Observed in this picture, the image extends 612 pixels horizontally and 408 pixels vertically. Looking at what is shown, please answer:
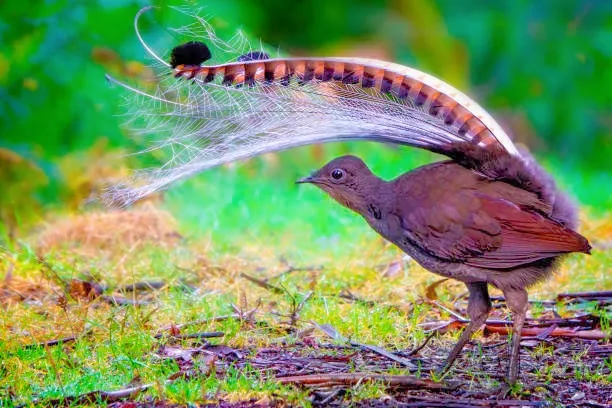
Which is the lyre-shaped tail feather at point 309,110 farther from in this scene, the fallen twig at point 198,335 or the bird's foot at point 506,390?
the bird's foot at point 506,390

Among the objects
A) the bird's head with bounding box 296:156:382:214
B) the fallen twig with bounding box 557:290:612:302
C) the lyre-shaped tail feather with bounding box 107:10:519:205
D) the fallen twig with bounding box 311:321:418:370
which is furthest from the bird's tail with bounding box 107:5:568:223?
the fallen twig with bounding box 557:290:612:302

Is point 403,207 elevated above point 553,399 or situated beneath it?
elevated above

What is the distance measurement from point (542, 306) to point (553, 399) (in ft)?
4.76

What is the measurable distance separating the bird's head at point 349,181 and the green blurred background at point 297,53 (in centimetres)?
101

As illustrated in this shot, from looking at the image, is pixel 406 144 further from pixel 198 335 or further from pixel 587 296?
pixel 587 296

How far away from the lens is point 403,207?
13.5ft

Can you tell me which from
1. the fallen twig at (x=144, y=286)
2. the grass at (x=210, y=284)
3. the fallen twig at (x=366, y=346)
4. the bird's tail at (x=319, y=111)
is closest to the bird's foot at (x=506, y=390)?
the grass at (x=210, y=284)

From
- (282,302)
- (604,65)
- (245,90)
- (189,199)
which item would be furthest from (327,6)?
(245,90)

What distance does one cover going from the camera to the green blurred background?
7.95 m

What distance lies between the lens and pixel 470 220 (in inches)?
162

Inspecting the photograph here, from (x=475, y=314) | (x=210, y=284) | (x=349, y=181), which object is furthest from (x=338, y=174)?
(x=210, y=284)

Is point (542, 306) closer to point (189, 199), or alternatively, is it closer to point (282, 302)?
point (282, 302)

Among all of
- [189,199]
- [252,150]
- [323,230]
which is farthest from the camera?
[189,199]

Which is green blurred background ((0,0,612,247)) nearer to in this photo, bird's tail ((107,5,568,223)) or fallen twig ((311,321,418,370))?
bird's tail ((107,5,568,223))
